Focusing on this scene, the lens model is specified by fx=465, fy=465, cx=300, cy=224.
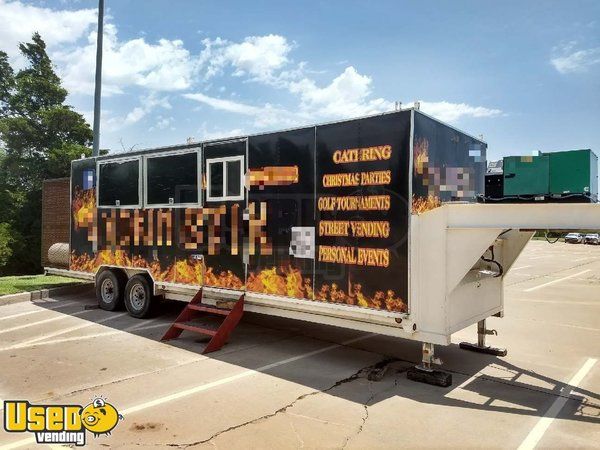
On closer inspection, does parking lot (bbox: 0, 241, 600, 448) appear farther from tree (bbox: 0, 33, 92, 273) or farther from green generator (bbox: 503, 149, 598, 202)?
tree (bbox: 0, 33, 92, 273)

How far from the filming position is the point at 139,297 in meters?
10.1

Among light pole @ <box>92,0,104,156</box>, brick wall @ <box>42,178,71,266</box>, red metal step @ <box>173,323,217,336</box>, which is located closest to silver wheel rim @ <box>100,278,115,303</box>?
red metal step @ <box>173,323,217,336</box>

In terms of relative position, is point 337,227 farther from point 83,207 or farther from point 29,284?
point 29,284

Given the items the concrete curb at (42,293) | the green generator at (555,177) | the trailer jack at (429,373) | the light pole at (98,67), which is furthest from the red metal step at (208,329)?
the light pole at (98,67)

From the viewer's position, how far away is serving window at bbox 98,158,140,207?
9922mm

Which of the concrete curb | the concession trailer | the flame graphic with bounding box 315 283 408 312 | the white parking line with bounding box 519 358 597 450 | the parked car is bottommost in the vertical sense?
the parked car

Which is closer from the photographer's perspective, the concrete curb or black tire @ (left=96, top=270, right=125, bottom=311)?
black tire @ (left=96, top=270, right=125, bottom=311)

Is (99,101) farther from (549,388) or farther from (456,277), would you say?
(549,388)

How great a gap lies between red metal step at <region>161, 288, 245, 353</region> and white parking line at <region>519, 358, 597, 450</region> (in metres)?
4.58

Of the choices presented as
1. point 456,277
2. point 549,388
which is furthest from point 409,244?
point 549,388

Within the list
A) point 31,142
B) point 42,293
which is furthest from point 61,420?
point 31,142

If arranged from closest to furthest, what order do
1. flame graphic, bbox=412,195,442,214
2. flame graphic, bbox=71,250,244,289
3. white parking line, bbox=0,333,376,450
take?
white parking line, bbox=0,333,376,450 → flame graphic, bbox=412,195,442,214 → flame graphic, bbox=71,250,244,289

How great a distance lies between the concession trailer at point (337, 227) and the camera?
19.5 ft

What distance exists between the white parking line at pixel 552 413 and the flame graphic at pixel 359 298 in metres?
1.93
